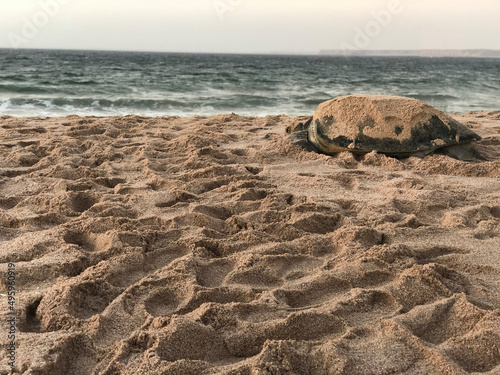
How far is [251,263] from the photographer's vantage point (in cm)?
188

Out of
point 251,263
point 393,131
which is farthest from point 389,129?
point 251,263

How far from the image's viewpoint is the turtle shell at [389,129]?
3.56 meters

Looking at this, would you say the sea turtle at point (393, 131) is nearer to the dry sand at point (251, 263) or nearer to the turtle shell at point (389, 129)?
the turtle shell at point (389, 129)

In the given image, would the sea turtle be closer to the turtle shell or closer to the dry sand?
the turtle shell

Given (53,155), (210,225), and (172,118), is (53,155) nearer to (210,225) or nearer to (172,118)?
(210,225)

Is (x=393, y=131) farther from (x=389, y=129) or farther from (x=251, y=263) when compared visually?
(x=251, y=263)

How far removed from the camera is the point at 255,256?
6.34ft

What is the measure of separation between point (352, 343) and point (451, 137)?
281cm

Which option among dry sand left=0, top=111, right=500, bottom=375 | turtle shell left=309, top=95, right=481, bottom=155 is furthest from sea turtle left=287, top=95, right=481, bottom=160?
dry sand left=0, top=111, right=500, bottom=375

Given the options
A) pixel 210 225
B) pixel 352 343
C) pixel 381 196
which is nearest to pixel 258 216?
pixel 210 225

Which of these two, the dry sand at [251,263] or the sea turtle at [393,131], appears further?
the sea turtle at [393,131]

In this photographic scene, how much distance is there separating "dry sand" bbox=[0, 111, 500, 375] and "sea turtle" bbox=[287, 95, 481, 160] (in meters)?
0.14

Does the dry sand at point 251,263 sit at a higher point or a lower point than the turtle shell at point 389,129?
lower

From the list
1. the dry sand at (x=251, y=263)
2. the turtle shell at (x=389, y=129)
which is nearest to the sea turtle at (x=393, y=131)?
the turtle shell at (x=389, y=129)
